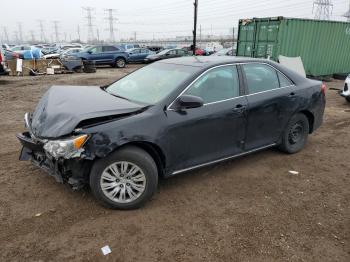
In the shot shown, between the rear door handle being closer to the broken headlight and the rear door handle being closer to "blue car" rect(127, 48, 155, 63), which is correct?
the broken headlight

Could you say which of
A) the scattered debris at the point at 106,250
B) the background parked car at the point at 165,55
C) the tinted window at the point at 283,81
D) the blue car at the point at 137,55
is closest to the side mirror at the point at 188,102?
the scattered debris at the point at 106,250

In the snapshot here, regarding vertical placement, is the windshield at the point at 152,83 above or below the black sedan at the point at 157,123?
above

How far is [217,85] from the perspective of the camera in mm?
4059

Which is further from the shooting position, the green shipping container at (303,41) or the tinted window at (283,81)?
the green shipping container at (303,41)

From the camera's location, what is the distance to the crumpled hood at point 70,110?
10.6ft

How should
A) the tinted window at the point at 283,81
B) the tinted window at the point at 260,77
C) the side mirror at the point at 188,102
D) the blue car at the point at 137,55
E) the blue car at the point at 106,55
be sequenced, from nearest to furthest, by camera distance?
1. the side mirror at the point at 188,102
2. the tinted window at the point at 260,77
3. the tinted window at the point at 283,81
4. the blue car at the point at 106,55
5. the blue car at the point at 137,55

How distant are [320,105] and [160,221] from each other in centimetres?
356

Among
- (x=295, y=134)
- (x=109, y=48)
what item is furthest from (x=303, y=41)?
(x=109, y=48)

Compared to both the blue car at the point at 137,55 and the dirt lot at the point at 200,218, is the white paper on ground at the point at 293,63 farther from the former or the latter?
the blue car at the point at 137,55

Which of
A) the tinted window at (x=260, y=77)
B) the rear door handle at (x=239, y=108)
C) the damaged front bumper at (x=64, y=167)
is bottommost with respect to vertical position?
the damaged front bumper at (x=64, y=167)

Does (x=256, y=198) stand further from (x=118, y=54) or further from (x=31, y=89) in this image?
(x=118, y=54)

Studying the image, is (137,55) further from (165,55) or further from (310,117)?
(310,117)

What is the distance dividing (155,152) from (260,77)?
6.64 ft

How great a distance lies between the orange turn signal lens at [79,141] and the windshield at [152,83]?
0.93 meters
